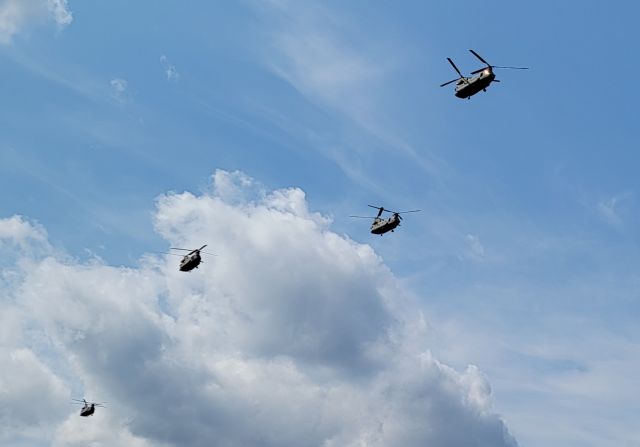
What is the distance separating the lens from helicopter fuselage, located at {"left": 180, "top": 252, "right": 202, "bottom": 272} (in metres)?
133

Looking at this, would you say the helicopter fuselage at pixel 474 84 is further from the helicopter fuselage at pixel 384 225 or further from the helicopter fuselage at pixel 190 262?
the helicopter fuselage at pixel 190 262

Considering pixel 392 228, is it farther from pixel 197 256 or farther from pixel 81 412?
pixel 81 412

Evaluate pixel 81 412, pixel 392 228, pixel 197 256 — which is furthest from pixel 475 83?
pixel 81 412

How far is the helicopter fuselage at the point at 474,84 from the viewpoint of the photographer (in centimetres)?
9988

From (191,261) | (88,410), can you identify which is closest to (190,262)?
(191,261)

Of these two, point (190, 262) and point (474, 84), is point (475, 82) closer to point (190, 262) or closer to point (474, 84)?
point (474, 84)

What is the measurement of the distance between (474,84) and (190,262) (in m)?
65.9

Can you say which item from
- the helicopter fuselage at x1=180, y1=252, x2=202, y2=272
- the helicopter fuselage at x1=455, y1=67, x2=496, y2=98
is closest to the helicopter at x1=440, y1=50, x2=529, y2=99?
the helicopter fuselage at x1=455, y1=67, x2=496, y2=98

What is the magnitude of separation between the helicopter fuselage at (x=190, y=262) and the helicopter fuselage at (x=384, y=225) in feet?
118

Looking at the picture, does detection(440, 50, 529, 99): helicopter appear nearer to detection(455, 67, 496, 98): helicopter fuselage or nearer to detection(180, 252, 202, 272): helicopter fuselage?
detection(455, 67, 496, 98): helicopter fuselage

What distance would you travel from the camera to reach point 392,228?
403ft

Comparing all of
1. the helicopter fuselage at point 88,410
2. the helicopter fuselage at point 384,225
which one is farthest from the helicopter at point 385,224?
the helicopter fuselage at point 88,410

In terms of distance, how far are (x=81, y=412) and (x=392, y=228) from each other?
110 meters

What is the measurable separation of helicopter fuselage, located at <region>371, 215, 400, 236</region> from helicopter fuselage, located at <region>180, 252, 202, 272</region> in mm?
35825
